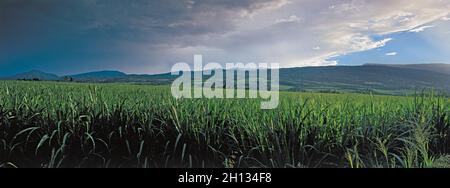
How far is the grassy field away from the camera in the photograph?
1354 mm

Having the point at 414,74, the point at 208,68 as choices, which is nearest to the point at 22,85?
the point at 208,68

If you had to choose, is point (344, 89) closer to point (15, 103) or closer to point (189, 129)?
point (189, 129)

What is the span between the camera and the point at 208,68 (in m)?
1.38

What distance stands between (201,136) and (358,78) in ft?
3.44

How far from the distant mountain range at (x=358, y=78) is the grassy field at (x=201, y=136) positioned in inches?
4.8

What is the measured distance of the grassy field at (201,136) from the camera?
135 cm

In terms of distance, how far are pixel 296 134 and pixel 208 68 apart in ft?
1.45

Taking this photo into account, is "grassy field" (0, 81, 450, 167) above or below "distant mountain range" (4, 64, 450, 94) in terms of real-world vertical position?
below

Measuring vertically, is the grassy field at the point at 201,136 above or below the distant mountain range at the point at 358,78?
below

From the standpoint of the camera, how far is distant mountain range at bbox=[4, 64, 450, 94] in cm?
157

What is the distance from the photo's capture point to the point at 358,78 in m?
1.95

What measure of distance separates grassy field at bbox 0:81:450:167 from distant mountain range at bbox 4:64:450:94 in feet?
0.40

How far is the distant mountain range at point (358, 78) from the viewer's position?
1.57m
